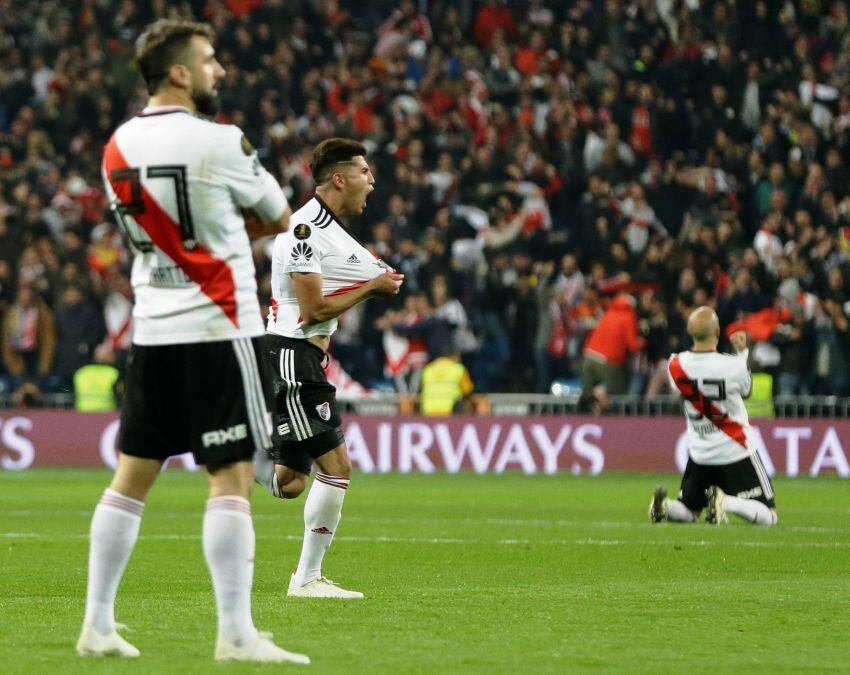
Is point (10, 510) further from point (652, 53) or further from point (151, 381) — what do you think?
point (652, 53)

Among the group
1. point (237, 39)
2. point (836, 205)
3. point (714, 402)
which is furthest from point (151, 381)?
point (237, 39)

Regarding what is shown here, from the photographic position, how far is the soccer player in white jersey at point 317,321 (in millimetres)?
8750

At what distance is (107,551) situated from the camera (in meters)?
6.07

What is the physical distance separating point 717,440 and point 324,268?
18.1 ft

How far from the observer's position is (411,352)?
22188mm

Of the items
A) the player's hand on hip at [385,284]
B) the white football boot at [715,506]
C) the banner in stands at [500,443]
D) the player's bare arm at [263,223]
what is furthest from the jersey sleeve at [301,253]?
the banner in stands at [500,443]

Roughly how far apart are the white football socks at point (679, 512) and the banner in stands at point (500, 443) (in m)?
6.98

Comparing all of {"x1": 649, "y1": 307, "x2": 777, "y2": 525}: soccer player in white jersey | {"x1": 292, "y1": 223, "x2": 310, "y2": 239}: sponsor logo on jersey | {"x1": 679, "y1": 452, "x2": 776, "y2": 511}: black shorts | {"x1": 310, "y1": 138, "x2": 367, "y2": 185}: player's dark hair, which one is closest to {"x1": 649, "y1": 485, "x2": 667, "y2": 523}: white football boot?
{"x1": 649, "y1": 307, "x2": 777, "y2": 525}: soccer player in white jersey

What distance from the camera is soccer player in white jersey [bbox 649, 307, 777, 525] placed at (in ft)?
44.5

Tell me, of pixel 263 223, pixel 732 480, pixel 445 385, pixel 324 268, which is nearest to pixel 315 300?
pixel 324 268

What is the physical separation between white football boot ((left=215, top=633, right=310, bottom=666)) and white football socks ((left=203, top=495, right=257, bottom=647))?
0.06 ft

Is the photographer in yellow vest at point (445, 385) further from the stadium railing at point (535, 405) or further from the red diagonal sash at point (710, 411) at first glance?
the red diagonal sash at point (710, 411)

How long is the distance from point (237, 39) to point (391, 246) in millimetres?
6142

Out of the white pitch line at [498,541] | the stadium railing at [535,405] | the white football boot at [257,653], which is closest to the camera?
the white football boot at [257,653]
